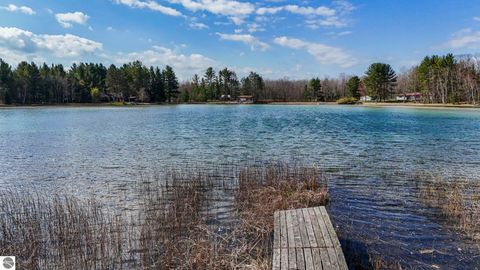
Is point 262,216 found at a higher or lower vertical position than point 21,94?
lower

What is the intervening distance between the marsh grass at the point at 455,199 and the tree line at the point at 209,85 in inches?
3275

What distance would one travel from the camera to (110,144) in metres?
24.5

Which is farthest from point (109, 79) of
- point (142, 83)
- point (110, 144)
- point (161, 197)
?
point (161, 197)

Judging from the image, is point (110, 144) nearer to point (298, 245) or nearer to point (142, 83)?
point (298, 245)

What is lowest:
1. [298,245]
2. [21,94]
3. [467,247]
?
[467,247]

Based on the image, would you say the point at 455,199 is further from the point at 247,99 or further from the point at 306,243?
the point at 247,99

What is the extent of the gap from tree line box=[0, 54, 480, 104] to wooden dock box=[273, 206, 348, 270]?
9117 cm

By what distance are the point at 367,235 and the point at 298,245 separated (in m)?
2.62

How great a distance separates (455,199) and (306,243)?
6.30 m

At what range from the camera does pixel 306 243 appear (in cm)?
617

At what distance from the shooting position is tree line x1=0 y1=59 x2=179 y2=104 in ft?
322

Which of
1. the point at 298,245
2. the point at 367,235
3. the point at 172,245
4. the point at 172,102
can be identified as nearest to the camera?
the point at 298,245

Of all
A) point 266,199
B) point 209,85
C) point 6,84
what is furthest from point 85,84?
point 266,199

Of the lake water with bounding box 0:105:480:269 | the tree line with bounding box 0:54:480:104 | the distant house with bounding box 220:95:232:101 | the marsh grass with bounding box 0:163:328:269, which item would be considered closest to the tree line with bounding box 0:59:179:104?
the tree line with bounding box 0:54:480:104
